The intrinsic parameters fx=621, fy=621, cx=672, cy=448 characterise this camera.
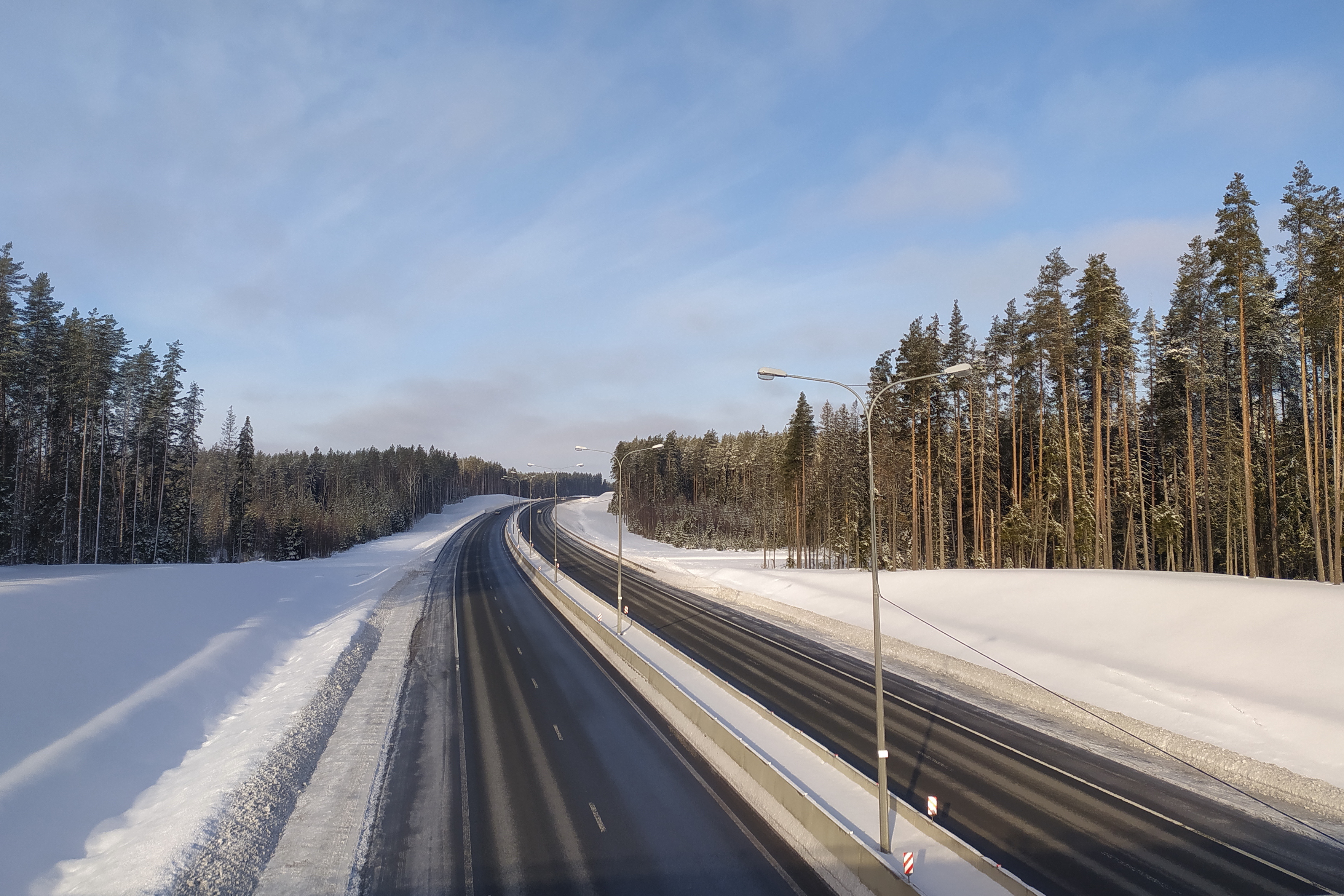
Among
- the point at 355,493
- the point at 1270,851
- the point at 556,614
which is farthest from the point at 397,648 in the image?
the point at 355,493

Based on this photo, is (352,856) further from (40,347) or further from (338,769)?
(40,347)

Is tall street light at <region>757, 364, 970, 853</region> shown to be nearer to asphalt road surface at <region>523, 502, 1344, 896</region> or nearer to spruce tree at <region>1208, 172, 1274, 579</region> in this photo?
asphalt road surface at <region>523, 502, 1344, 896</region>

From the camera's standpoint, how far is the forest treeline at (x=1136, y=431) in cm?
2847

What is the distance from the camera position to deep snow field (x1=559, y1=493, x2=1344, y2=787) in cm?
1844

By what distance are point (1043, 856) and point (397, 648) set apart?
31.9m

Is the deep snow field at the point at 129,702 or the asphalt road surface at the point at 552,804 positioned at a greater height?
the deep snow field at the point at 129,702

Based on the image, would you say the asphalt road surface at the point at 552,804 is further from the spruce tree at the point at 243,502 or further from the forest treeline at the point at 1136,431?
the spruce tree at the point at 243,502

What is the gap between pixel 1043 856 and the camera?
521 inches

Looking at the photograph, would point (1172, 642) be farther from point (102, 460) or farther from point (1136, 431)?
point (102, 460)

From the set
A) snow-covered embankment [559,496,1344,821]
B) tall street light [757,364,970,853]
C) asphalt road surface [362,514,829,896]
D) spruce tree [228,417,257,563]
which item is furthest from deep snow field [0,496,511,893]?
spruce tree [228,417,257,563]

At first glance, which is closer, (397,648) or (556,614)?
(397,648)

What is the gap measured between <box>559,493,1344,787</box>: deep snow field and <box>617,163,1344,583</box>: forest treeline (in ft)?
16.7

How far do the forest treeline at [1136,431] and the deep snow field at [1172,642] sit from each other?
510 centimetres

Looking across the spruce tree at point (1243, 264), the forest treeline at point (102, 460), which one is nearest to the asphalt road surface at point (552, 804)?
the spruce tree at point (1243, 264)
